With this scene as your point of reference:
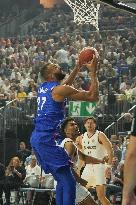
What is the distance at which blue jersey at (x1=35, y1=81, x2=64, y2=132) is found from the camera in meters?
9.16

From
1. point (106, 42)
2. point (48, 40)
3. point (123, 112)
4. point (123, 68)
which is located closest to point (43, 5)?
point (48, 40)

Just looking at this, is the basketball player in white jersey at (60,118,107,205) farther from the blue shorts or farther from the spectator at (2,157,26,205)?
the spectator at (2,157,26,205)

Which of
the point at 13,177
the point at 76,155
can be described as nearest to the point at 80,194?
the point at 76,155

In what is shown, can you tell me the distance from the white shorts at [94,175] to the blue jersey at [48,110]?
398 centimetres

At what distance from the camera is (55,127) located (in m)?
9.26

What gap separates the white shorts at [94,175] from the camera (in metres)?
13.1

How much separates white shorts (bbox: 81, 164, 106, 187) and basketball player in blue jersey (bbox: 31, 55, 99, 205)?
3.93m

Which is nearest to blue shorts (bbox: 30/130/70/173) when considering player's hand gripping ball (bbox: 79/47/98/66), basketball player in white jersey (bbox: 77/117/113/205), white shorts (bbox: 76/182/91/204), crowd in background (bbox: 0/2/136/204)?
white shorts (bbox: 76/182/91/204)

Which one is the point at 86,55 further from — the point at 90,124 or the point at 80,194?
the point at 90,124

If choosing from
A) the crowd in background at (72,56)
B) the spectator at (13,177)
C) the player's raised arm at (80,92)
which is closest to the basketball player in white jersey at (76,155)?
the player's raised arm at (80,92)

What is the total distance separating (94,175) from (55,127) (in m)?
4.08

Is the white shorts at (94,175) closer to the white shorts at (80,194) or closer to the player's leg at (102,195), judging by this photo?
the player's leg at (102,195)

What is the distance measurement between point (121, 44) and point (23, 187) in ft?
36.0

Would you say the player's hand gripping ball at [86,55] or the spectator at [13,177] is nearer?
the player's hand gripping ball at [86,55]
